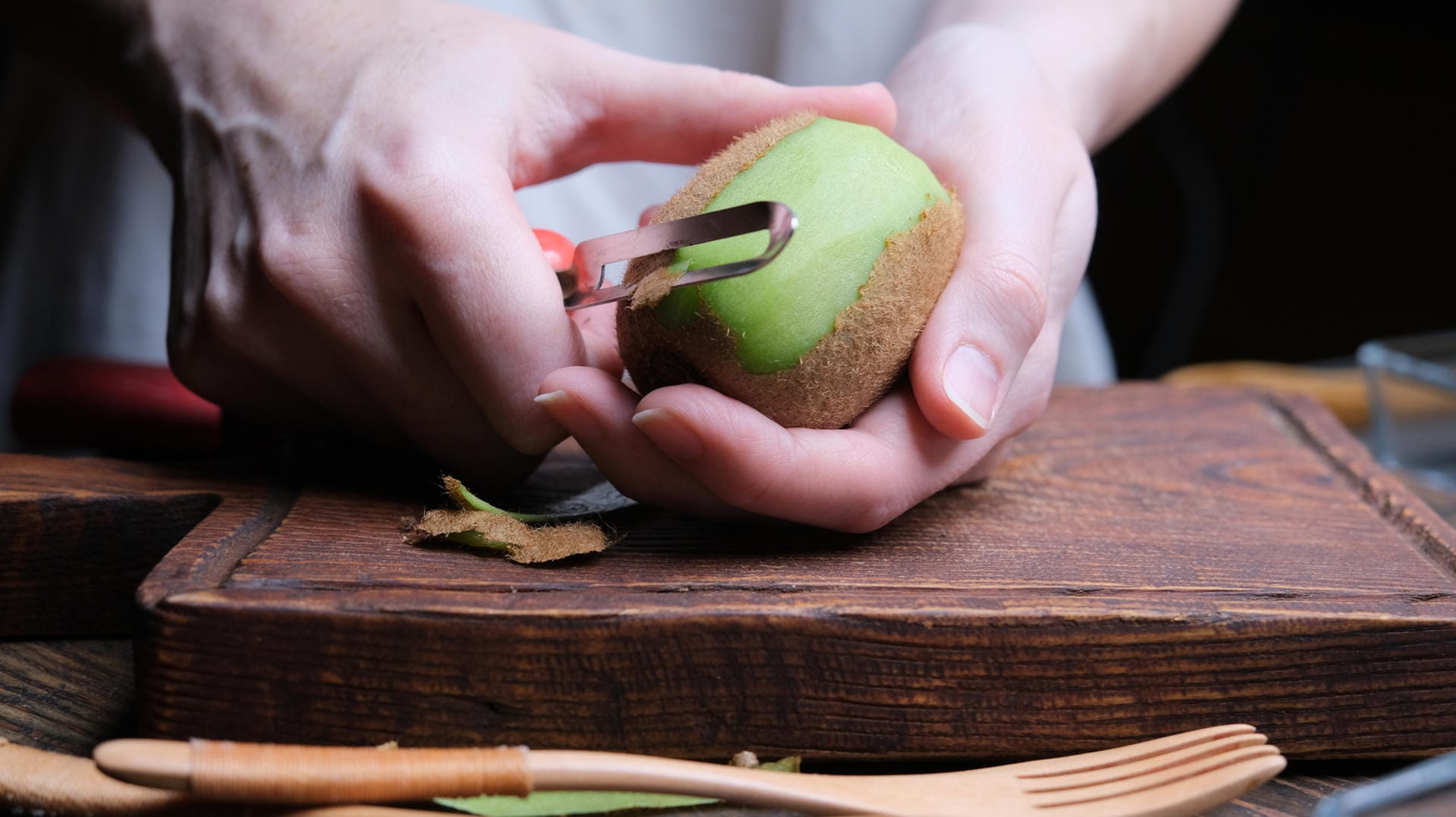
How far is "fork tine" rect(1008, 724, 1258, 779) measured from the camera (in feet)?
2.21

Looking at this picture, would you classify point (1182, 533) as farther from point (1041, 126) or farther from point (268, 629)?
point (268, 629)

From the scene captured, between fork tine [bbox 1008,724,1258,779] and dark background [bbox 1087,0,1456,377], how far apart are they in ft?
7.01

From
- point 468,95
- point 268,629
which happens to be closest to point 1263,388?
point 468,95

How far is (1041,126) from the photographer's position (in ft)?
3.17

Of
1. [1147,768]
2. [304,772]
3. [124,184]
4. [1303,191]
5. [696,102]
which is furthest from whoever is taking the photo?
[1303,191]

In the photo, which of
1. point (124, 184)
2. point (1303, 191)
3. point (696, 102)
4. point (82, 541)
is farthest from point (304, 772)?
point (1303, 191)

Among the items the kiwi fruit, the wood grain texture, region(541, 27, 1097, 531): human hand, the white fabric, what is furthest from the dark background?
the wood grain texture

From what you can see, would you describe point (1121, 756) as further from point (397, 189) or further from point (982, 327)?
point (397, 189)

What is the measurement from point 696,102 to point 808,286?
0.24 metres

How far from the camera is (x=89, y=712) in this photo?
0.74m

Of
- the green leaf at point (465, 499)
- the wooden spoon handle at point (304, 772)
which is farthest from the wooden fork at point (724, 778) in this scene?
the green leaf at point (465, 499)

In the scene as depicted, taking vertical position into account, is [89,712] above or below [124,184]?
below

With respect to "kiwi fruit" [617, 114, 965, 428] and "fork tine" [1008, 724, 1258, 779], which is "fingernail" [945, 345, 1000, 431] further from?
"fork tine" [1008, 724, 1258, 779]

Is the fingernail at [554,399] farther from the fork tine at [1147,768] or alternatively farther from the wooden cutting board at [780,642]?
the fork tine at [1147,768]
